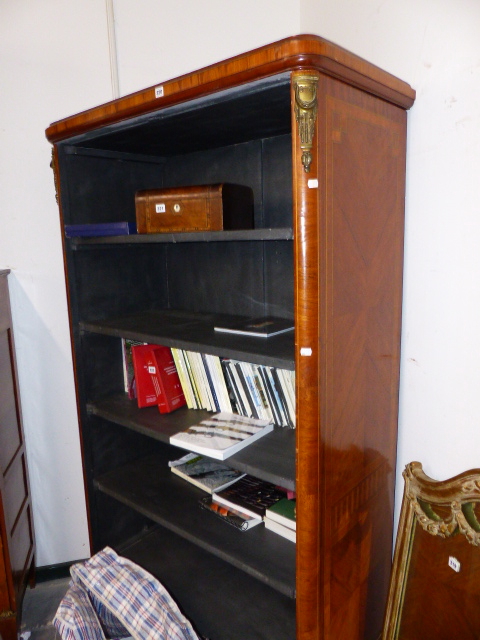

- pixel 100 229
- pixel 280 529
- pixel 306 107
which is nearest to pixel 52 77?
pixel 100 229

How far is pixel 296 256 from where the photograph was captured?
973mm

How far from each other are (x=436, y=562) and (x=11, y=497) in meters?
1.41

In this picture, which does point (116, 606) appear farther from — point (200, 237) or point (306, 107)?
point (306, 107)

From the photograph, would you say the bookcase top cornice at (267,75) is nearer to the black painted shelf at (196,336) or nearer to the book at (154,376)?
the black painted shelf at (196,336)

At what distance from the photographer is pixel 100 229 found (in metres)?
1.48

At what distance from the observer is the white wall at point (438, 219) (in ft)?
3.84

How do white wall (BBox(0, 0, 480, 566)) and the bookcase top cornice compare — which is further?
white wall (BBox(0, 0, 480, 566))

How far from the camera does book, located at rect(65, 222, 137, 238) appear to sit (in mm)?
1436

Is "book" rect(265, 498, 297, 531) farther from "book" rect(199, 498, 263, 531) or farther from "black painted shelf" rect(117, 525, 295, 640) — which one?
"black painted shelf" rect(117, 525, 295, 640)

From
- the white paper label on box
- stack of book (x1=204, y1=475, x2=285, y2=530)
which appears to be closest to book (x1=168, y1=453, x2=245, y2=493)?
stack of book (x1=204, y1=475, x2=285, y2=530)

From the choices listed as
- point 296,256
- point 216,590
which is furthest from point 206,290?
point 216,590

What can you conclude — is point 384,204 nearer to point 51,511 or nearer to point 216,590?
point 216,590

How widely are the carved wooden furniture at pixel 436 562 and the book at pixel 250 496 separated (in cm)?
42

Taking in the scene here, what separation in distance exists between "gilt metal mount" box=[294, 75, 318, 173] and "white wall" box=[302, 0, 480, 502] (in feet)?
1.59
